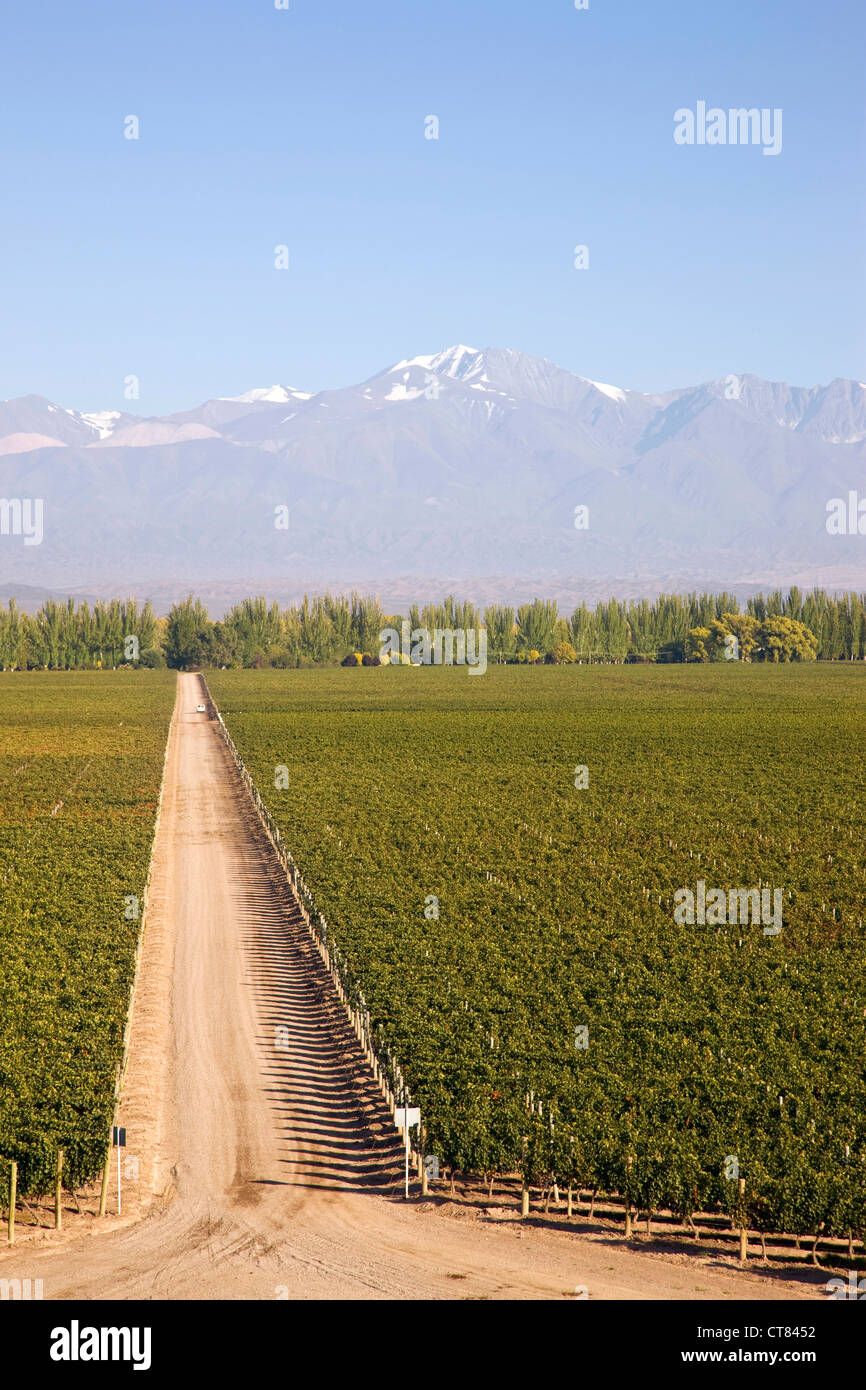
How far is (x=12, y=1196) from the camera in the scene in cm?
2080

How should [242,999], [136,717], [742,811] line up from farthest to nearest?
[136,717], [742,811], [242,999]

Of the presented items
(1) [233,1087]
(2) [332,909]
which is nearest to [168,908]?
(2) [332,909]

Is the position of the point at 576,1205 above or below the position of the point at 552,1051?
below

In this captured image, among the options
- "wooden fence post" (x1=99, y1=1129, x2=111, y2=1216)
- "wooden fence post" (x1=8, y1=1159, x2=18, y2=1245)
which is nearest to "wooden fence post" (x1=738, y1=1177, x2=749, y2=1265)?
"wooden fence post" (x1=99, y1=1129, x2=111, y2=1216)

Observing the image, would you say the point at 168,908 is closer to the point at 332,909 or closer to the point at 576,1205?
the point at 332,909

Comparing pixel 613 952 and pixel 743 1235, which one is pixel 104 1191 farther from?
pixel 613 952

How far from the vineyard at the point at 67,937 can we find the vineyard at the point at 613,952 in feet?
20.0

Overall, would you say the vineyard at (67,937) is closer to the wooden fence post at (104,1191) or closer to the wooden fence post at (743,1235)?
the wooden fence post at (104,1191)

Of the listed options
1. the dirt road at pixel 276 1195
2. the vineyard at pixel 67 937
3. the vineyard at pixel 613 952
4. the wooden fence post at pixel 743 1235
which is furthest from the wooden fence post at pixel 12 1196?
the wooden fence post at pixel 743 1235

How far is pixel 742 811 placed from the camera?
56156 millimetres

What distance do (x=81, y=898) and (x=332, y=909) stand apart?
822cm

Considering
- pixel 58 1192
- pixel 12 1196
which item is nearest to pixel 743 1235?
pixel 58 1192

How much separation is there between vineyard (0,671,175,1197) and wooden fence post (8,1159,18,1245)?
0.51ft

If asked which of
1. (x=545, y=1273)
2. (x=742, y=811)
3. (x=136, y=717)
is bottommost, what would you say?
(x=545, y=1273)
